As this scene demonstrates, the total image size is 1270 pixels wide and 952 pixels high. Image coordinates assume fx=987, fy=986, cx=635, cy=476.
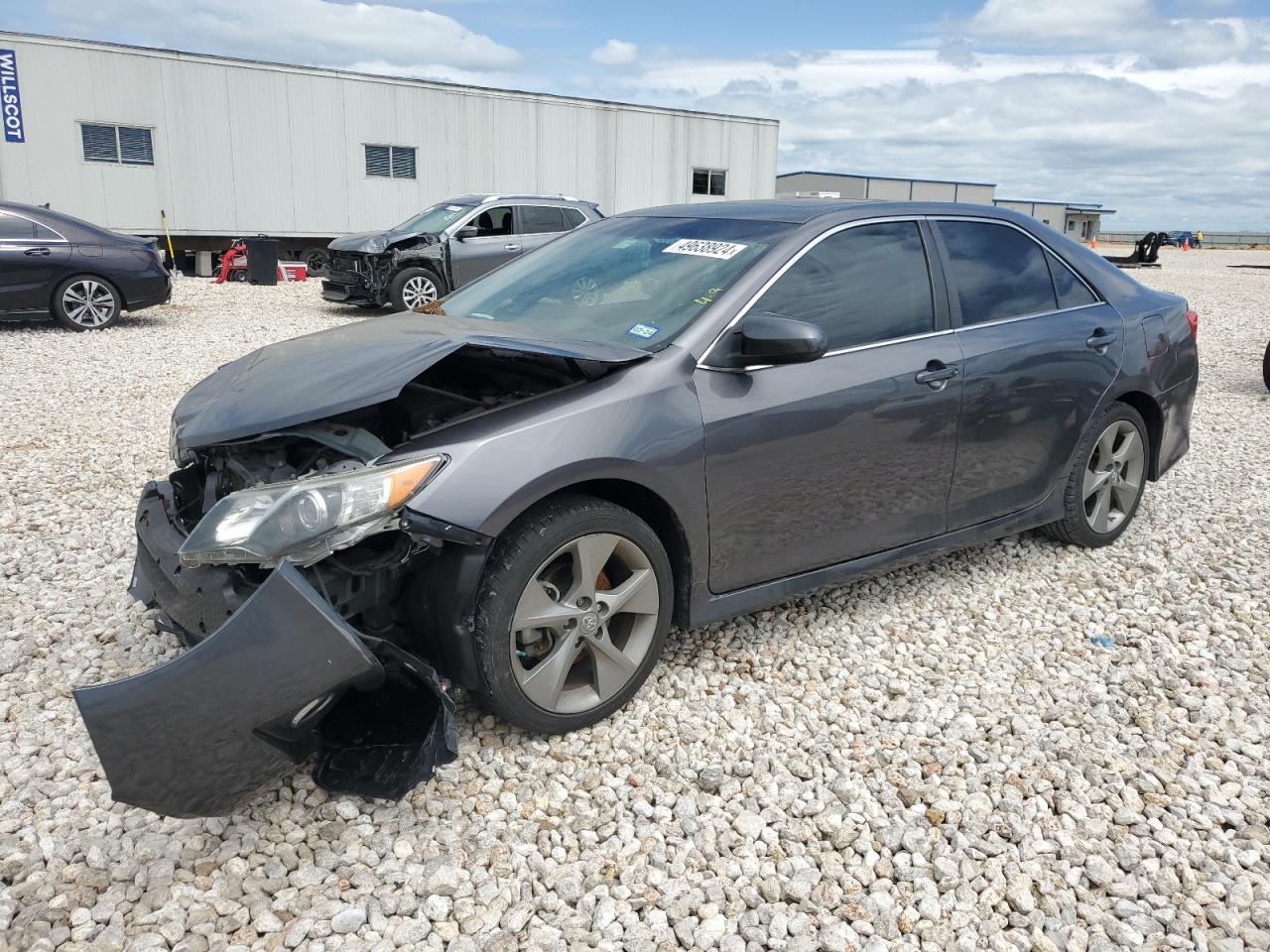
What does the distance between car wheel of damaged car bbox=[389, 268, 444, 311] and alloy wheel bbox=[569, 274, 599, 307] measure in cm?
981

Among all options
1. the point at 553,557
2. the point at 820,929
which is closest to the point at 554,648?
the point at 553,557

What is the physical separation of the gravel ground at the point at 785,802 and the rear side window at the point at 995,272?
125cm

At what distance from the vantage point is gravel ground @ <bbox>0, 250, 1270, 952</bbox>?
2430mm

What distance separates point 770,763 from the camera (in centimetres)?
309

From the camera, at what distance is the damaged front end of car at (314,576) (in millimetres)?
2344

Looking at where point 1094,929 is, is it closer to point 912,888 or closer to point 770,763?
point 912,888

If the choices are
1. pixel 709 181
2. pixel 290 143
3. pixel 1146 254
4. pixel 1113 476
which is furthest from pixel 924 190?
pixel 1113 476

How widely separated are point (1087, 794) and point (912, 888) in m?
0.76

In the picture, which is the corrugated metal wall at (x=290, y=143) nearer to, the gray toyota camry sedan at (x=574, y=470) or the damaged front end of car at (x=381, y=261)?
the damaged front end of car at (x=381, y=261)

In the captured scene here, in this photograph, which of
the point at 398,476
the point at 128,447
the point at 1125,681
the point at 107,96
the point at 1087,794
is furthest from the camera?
the point at 107,96

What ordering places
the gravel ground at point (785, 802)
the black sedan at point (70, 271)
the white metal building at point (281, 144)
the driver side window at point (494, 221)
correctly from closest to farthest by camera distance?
the gravel ground at point (785, 802) < the black sedan at point (70, 271) < the driver side window at point (494, 221) < the white metal building at point (281, 144)

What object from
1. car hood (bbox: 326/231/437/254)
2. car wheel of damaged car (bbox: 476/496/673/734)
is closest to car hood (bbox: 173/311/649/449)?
car wheel of damaged car (bbox: 476/496/673/734)

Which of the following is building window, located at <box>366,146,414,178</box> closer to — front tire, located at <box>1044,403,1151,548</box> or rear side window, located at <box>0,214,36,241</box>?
rear side window, located at <box>0,214,36,241</box>

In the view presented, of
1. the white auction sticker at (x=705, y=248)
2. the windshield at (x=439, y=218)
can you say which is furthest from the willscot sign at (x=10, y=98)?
the white auction sticker at (x=705, y=248)
